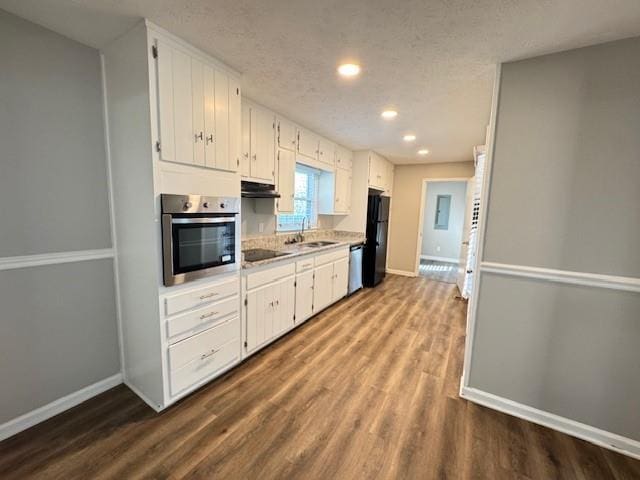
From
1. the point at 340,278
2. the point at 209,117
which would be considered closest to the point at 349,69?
the point at 209,117

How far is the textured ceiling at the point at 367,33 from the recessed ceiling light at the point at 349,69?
0.07 m

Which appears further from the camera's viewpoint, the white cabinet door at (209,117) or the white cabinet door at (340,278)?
the white cabinet door at (340,278)

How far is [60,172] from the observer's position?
176cm

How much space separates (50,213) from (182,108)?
1.10 m

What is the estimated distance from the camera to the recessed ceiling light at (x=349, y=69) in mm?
1944

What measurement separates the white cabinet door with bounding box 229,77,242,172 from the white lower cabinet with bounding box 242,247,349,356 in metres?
0.96

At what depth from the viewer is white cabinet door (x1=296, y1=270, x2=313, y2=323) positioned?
3090mm

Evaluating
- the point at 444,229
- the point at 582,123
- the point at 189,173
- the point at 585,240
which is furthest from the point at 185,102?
the point at 444,229

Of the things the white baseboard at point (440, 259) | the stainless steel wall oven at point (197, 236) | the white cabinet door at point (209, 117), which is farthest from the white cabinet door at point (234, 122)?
the white baseboard at point (440, 259)

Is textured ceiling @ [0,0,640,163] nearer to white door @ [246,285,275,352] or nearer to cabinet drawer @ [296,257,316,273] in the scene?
cabinet drawer @ [296,257,316,273]

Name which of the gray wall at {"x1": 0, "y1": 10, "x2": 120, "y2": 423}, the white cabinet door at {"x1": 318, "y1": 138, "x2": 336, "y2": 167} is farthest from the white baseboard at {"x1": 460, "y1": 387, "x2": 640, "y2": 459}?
the white cabinet door at {"x1": 318, "y1": 138, "x2": 336, "y2": 167}

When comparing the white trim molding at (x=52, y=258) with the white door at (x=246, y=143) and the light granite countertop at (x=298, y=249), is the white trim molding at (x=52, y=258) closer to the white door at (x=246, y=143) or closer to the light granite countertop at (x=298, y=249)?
the light granite countertop at (x=298, y=249)

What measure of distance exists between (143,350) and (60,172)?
1.34 m

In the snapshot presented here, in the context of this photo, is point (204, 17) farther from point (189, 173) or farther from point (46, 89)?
point (46, 89)
